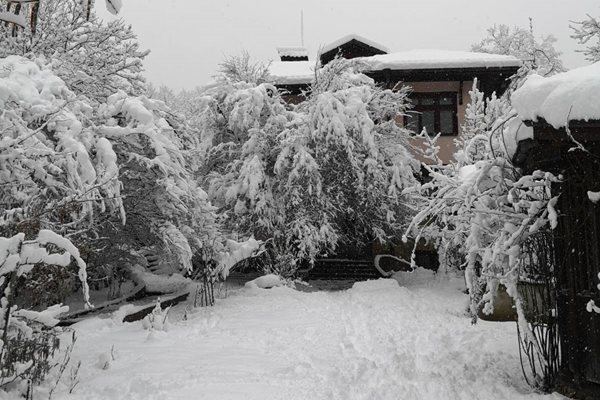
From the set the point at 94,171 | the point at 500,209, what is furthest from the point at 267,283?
the point at 500,209

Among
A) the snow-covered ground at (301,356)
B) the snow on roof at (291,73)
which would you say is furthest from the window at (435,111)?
the snow-covered ground at (301,356)

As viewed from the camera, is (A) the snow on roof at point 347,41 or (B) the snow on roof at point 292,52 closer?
(A) the snow on roof at point 347,41

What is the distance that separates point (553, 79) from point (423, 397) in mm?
3120

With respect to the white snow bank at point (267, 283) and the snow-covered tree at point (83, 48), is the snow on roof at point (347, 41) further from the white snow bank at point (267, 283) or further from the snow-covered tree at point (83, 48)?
the white snow bank at point (267, 283)

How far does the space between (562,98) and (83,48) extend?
11111 millimetres

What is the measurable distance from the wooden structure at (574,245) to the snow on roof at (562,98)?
0.12 metres

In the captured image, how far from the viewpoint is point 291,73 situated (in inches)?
863

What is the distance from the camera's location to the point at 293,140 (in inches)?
580

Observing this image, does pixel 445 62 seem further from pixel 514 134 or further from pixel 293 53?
pixel 514 134

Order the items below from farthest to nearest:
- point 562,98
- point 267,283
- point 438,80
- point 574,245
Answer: point 438,80 → point 267,283 → point 574,245 → point 562,98

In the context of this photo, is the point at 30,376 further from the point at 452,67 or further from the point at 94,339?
the point at 452,67

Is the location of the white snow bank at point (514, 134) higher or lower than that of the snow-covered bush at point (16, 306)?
higher

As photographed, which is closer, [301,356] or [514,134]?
[514,134]

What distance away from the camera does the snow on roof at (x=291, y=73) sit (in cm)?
2065
